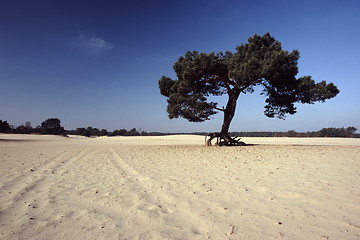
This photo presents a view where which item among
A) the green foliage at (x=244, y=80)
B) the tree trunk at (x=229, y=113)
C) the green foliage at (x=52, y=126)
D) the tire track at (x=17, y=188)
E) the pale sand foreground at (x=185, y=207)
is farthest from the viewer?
the green foliage at (x=52, y=126)

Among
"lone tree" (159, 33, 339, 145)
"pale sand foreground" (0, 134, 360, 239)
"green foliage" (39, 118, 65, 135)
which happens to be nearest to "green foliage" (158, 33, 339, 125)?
"lone tree" (159, 33, 339, 145)

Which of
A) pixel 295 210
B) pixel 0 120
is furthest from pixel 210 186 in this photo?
pixel 0 120

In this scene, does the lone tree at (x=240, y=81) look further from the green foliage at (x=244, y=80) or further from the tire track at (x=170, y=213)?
the tire track at (x=170, y=213)

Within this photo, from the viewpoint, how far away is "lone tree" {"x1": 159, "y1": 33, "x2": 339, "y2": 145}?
44.0 ft

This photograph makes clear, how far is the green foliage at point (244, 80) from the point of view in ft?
44.0

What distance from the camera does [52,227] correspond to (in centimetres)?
276

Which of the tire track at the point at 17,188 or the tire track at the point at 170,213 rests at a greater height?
the tire track at the point at 17,188

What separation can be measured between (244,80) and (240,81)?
27 cm

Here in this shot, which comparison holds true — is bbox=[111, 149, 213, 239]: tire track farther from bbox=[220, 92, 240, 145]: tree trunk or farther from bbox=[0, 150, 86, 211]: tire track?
bbox=[220, 92, 240, 145]: tree trunk

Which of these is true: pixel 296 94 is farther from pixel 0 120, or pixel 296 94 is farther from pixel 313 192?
pixel 0 120

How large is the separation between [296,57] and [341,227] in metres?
14.2

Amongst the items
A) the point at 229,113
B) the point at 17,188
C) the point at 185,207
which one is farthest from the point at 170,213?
the point at 229,113

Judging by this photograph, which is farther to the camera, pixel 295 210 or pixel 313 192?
pixel 313 192

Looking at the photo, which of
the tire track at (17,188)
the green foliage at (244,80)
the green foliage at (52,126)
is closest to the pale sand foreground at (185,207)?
the tire track at (17,188)
